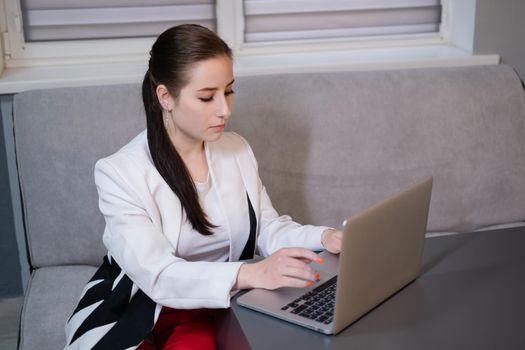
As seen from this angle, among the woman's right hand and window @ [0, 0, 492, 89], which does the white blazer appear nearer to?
A: the woman's right hand

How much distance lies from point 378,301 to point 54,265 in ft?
3.44

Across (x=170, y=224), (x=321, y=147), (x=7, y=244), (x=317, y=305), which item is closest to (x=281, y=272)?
(x=317, y=305)

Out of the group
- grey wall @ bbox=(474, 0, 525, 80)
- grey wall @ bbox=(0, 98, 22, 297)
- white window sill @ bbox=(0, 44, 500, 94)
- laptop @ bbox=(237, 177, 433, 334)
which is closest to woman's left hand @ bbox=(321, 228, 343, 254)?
laptop @ bbox=(237, 177, 433, 334)

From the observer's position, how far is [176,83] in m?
1.55

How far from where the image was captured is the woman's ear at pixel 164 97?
1577 millimetres

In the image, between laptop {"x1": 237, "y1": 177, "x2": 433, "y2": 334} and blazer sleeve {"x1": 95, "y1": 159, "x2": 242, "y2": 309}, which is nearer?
laptop {"x1": 237, "y1": 177, "x2": 433, "y2": 334}

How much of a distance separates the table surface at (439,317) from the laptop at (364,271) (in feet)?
0.06

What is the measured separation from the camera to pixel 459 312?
4.08 ft

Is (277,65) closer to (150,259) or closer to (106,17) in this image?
(106,17)

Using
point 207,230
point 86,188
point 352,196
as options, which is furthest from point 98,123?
point 352,196

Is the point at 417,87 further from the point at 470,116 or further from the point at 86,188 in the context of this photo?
the point at 86,188

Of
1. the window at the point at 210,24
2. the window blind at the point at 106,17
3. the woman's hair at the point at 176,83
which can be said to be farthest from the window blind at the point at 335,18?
the woman's hair at the point at 176,83

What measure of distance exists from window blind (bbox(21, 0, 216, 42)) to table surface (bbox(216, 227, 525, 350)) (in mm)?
1396

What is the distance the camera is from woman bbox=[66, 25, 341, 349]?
1419 millimetres
